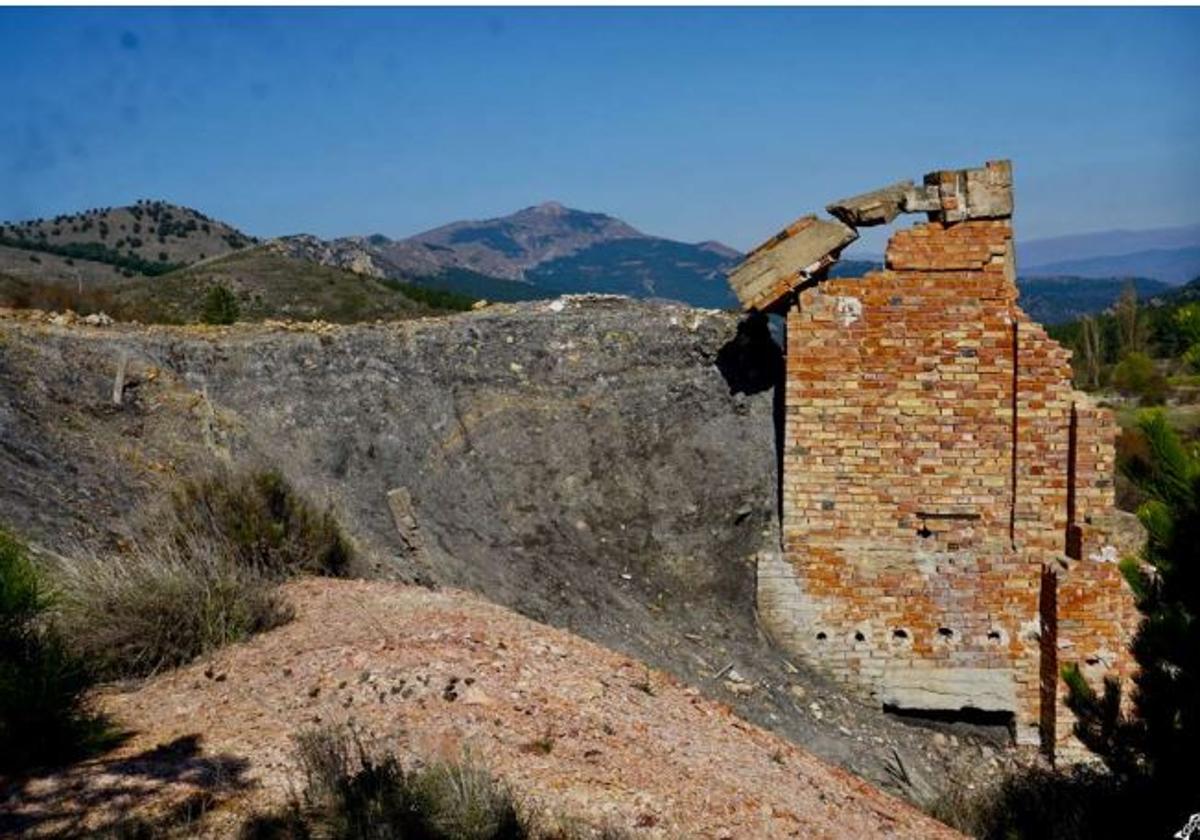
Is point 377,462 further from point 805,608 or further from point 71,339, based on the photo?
point 805,608

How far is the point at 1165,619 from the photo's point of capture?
15.9ft

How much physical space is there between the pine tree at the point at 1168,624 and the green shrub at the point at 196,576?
15.6ft

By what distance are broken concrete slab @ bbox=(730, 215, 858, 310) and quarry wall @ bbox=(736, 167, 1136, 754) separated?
0.64ft

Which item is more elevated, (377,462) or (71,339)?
(71,339)

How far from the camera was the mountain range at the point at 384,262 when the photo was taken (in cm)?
3725

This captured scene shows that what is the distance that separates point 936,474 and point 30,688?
6983 mm

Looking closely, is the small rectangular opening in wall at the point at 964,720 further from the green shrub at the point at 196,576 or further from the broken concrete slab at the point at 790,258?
the green shrub at the point at 196,576

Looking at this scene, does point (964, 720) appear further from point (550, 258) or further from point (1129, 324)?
point (550, 258)

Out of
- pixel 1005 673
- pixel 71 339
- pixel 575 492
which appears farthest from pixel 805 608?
pixel 71 339

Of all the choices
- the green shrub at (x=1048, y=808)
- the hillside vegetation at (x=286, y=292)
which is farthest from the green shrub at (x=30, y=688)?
the hillside vegetation at (x=286, y=292)

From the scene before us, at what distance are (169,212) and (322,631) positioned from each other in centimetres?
8111

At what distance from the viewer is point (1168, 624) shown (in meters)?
4.84

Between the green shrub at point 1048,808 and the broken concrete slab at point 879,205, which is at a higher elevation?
the broken concrete slab at point 879,205

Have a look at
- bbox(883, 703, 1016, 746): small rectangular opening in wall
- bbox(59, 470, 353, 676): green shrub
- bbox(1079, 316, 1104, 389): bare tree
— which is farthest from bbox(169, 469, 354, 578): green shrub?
bbox(1079, 316, 1104, 389): bare tree
